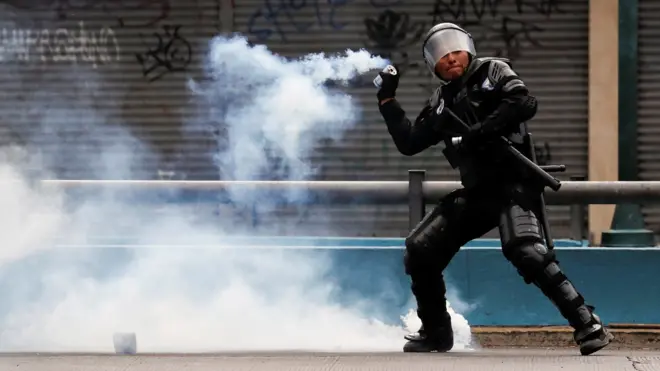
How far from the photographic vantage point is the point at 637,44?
37.6 feet

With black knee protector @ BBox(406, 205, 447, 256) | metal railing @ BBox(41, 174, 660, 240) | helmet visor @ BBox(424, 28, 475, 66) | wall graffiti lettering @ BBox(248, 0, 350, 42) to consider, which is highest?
wall graffiti lettering @ BBox(248, 0, 350, 42)

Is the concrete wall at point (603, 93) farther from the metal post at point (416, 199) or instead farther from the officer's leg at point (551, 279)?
the officer's leg at point (551, 279)

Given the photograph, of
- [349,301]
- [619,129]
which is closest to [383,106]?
[349,301]

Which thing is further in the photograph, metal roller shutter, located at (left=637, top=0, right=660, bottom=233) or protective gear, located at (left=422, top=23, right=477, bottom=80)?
metal roller shutter, located at (left=637, top=0, right=660, bottom=233)

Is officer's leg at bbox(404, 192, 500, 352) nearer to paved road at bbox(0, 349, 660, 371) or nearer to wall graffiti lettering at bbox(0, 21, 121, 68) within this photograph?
paved road at bbox(0, 349, 660, 371)

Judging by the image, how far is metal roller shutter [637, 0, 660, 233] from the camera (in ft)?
37.7

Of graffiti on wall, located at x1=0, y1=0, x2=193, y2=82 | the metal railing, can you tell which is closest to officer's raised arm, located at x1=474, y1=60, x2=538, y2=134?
the metal railing

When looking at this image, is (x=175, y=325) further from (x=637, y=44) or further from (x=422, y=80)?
(x=637, y=44)

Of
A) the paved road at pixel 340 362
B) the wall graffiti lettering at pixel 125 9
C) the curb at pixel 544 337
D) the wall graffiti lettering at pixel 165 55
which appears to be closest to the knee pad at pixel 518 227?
the paved road at pixel 340 362

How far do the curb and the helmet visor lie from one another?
2.46 m

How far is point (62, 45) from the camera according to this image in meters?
11.8

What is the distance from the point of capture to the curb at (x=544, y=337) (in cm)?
732

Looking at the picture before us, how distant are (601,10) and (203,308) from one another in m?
6.00

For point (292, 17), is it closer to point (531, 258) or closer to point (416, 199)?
point (416, 199)
